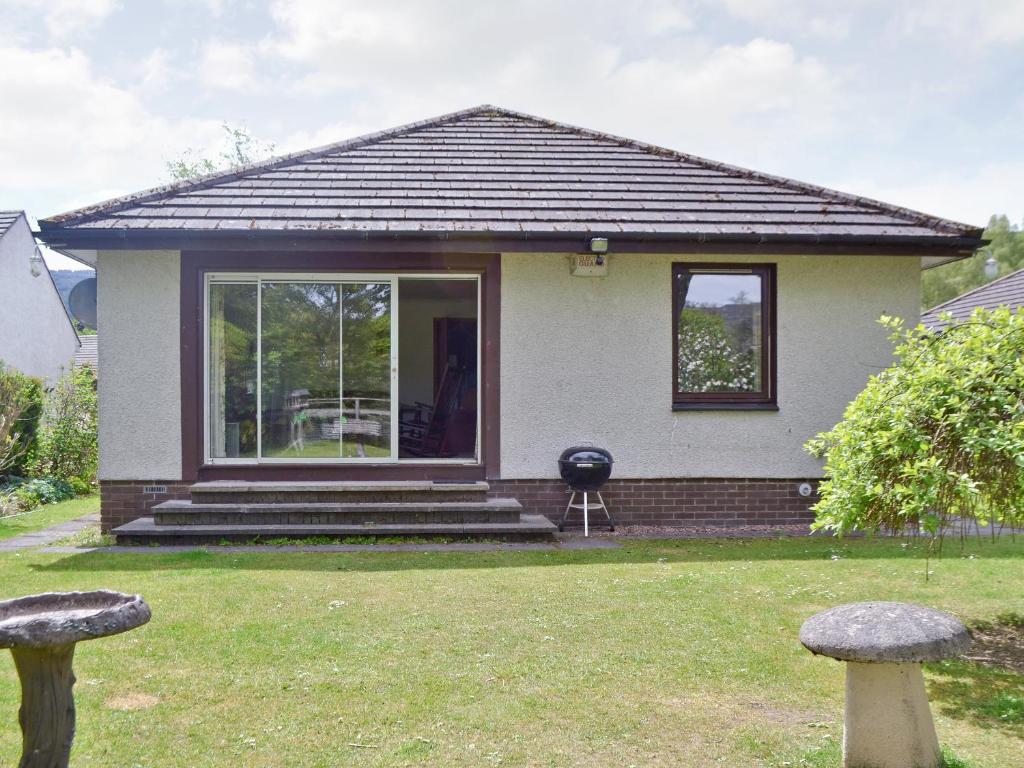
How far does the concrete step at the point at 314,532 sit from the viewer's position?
8.30 metres

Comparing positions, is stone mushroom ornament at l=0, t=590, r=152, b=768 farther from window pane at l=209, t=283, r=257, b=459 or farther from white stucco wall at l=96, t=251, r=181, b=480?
window pane at l=209, t=283, r=257, b=459

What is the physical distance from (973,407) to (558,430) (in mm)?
5326

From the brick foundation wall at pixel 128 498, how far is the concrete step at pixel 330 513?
0.40 meters

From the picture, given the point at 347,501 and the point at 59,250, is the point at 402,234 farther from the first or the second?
the point at 59,250

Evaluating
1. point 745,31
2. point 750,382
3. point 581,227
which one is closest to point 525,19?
point 745,31

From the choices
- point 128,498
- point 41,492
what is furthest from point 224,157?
point 128,498

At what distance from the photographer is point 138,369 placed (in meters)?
9.18

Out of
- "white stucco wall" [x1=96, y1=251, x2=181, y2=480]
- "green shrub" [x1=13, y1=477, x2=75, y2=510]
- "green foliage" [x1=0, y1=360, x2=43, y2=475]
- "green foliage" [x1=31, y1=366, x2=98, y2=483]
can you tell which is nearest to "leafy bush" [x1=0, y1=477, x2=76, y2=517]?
"green shrub" [x1=13, y1=477, x2=75, y2=510]

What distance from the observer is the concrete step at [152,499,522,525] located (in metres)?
8.53

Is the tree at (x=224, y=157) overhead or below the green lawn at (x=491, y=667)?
overhead

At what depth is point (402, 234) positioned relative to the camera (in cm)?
895

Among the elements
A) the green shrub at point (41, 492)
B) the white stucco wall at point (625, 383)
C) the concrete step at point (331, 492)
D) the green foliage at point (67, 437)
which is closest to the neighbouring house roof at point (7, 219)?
the green foliage at point (67, 437)

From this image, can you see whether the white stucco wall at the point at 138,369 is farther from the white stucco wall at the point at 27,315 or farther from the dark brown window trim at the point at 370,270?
the white stucco wall at the point at 27,315

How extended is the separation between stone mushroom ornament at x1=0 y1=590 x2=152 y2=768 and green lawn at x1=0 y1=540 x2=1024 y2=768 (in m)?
0.50
